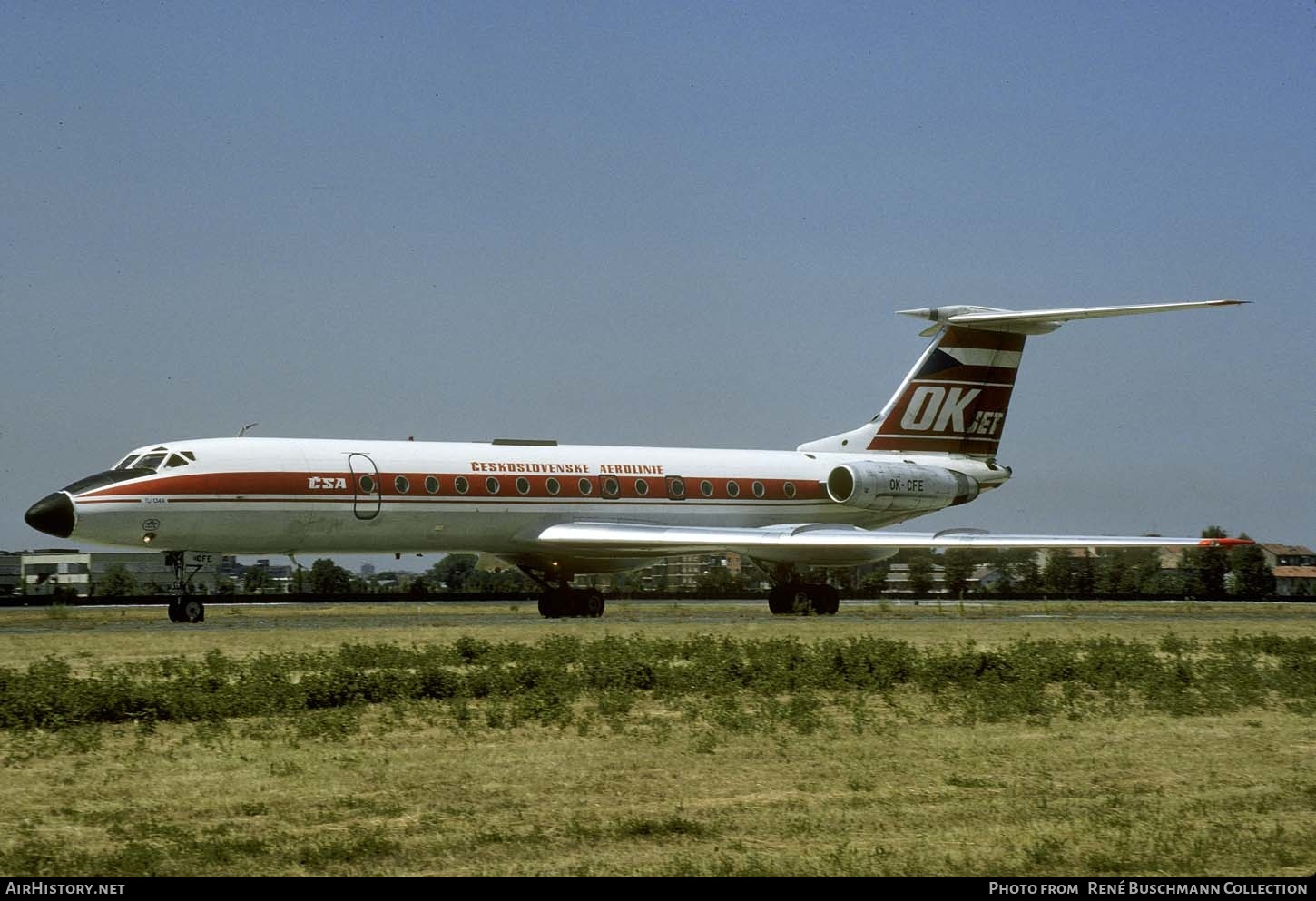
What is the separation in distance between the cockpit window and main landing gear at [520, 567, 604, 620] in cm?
891

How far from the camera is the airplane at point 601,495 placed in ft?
91.7

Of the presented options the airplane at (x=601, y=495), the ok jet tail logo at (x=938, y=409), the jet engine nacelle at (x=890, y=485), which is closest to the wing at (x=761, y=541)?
the airplane at (x=601, y=495)

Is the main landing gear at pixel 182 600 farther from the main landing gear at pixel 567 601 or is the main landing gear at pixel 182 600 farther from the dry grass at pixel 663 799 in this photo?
the dry grass at pixel 663 799

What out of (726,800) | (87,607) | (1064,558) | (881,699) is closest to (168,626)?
(87,607)

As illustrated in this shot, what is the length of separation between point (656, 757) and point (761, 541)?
2073 cm

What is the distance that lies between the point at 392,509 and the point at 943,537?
441 inches

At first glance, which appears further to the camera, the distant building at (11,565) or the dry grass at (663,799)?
the distant building at (11,565)

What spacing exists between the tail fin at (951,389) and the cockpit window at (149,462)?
17258mm

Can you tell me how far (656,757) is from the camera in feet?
40.8

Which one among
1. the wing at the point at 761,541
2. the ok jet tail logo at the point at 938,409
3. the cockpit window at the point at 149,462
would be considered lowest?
the wing at the point at 761,541

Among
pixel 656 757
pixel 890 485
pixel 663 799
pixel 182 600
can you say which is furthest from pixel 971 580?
pixel 663 799

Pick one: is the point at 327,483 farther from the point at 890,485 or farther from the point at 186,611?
the point at 890,485

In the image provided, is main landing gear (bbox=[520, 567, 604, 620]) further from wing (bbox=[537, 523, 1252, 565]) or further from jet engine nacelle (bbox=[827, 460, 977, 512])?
jet engine nacelle (bbox=[827, 460, 977, 512])
